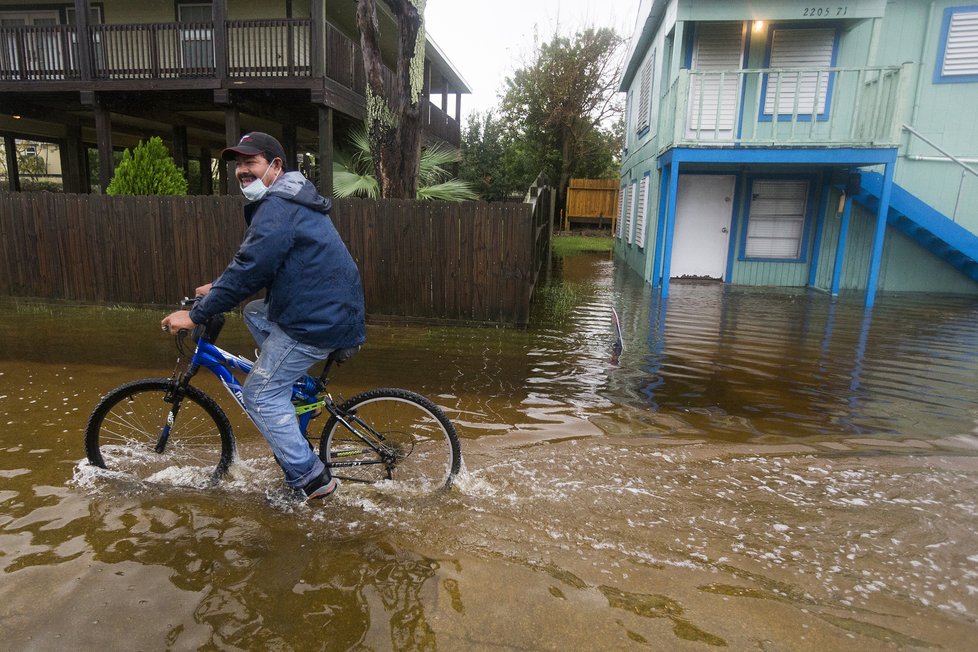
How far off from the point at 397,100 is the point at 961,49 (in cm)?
1038

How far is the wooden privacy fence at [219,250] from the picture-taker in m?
8.20

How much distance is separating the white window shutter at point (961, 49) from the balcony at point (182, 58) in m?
11.7

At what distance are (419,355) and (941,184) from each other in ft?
35.8

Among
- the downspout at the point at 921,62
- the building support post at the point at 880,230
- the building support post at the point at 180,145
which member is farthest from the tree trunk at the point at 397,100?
the building support post at the point at 180,145

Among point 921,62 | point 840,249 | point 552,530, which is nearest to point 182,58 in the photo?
point 552,530

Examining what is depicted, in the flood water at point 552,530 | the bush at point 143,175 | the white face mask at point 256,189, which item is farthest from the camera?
the bush at point 143,175

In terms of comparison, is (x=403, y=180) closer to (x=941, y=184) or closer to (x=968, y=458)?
(x=968, y=458)

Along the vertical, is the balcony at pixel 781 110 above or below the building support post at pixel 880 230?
above

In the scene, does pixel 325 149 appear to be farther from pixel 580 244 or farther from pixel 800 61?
pixel 580 244

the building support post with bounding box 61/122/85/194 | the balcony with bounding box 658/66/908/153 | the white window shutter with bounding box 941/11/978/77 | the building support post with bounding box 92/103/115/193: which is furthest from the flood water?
the building support post with bounding box 61/122/85/194

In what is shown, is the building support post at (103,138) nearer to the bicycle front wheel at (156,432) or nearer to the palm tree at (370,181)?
the palm tree at (370,181)

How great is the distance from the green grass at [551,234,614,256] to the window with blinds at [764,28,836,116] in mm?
8982

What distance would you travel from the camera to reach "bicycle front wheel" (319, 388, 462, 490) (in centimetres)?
357

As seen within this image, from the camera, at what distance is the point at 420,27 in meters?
8.95
